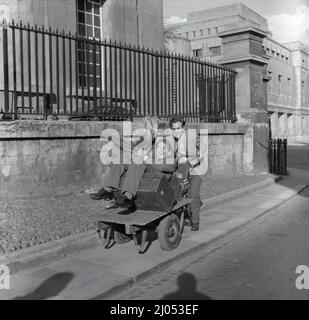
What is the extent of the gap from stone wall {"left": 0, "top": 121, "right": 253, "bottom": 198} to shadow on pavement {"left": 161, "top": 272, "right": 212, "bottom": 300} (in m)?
4.11

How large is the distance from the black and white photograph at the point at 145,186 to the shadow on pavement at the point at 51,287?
0.02 m

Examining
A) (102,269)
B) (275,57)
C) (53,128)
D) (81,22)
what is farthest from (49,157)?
(275,57)

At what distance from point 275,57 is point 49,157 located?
5204cm

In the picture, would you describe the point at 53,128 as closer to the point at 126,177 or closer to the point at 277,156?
the point at 126,177

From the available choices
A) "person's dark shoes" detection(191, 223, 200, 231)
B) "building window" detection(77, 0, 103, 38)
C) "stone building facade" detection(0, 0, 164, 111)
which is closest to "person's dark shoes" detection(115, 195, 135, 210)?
"person's dark shoes" detection(191, 223, 200, 231)

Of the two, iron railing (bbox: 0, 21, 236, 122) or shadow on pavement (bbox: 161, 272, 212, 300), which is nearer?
shadow on pavement (bbox: 161, 272, 212, 300)

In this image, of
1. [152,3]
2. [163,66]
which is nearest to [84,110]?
[163,66]

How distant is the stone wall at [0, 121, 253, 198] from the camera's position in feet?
25.9

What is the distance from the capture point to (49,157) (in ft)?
27.7

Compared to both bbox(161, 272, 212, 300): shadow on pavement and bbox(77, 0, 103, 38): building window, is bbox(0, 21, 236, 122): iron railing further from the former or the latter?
bbox(161, 272, 212, 300): shadow on pavement

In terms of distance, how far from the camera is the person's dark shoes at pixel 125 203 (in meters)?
5.73

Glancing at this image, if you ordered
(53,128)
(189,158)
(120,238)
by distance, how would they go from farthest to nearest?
1. (53,128)
2. (189,158)
3. (120,238)

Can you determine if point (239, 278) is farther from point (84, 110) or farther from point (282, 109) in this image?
point (282, 109)
